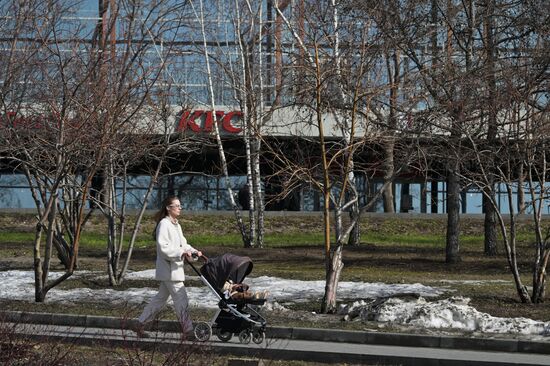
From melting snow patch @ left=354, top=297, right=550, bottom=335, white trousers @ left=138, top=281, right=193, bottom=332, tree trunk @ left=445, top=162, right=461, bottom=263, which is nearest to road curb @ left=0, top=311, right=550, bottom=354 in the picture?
white trousers @ left=138, top=281, right=193, bottom=332

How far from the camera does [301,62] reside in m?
17.2

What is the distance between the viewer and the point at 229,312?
1244 centimetres

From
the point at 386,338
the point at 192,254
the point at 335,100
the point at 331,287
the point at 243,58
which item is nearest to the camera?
the point at 192,254

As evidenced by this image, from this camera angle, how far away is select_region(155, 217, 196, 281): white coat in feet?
40.2

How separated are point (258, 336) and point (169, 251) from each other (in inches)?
59.9

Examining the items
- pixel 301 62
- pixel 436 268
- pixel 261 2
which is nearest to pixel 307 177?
pixel 301 62

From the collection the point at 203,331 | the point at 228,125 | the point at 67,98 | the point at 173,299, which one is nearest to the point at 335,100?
the point at 67,98

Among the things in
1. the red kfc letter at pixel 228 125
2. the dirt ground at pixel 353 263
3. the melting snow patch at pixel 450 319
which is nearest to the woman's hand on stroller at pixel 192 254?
the dirt ground at pixel 353 263

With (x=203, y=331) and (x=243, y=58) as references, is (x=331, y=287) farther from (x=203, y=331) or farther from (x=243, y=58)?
(x=243, y=58)

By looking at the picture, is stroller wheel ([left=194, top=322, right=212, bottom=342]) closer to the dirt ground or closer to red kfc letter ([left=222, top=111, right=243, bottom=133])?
the dirt ground

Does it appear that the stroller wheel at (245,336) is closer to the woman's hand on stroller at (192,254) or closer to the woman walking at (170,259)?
the woman walking at (170,259)

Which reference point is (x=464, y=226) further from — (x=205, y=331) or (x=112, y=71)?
(x=205, y=331)

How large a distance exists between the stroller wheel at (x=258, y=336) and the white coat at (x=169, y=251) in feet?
3.69

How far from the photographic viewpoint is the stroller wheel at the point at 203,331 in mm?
12211
